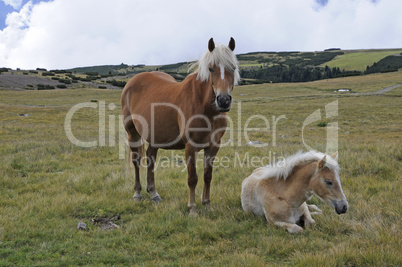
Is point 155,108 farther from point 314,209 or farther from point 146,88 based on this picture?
point 314,209

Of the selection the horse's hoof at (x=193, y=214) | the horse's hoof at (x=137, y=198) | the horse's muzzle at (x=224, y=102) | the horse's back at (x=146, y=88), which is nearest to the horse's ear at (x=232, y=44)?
the horse's muzzle at (x=224, y=102)

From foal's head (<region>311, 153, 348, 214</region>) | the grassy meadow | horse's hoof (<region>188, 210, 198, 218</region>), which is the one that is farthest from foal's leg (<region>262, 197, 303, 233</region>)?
horse's hoof (<region>188, 210, 198, 218</region>)

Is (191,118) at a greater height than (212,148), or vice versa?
(191,118)

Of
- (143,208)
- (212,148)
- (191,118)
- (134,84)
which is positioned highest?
(134,84)

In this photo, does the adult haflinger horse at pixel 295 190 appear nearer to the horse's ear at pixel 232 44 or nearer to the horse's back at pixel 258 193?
the horse's back at pixel 258 193

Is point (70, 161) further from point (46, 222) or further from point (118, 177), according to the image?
point (46, 222)

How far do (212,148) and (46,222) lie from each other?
3.55 metres

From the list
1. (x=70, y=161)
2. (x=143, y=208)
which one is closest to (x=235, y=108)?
(x=70, y=161)

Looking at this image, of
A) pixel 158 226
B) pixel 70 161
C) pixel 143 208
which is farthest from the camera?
pixel 70 161

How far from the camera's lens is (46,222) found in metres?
5.35

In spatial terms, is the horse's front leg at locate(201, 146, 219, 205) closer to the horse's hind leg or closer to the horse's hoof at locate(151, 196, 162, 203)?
the horse's hoof at locate(151, 196, 162, 203)

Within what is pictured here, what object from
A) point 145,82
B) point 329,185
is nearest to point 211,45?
point 329,185

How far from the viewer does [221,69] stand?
4.82 metres

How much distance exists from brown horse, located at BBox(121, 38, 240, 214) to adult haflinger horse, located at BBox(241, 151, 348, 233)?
117 centimetres
